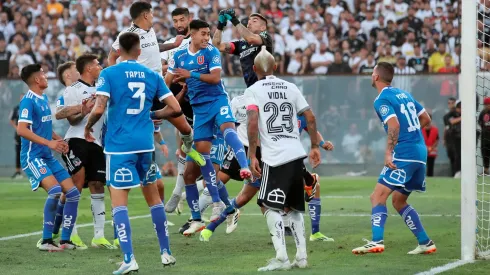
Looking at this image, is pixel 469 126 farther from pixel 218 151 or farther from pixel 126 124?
pixel 218 151

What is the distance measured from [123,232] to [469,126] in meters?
3.95

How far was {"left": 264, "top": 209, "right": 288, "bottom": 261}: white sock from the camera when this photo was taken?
9453mm

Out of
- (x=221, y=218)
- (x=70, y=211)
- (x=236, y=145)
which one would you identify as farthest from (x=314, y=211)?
(x=70, y=211)

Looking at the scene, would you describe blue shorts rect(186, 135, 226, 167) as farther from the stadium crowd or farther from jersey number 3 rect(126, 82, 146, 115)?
the stadium crowd

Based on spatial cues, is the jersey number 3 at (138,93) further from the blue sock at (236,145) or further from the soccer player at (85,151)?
the blue sock at (236,145)

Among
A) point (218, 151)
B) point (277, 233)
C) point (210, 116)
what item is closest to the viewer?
point (277, 233)

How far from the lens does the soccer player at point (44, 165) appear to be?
11500mm

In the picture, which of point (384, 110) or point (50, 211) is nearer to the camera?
point (384, 110)

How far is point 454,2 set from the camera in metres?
28.6

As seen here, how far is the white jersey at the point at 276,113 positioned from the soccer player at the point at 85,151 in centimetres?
291

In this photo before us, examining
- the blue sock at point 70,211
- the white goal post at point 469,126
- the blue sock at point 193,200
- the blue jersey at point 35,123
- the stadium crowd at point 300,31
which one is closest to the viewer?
the white goal post at point 469,126

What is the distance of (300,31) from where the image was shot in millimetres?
29484

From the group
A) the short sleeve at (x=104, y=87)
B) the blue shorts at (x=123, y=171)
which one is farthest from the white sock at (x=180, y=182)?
the short sleeve at (x=104, y=87)

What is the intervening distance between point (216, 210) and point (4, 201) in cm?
799
